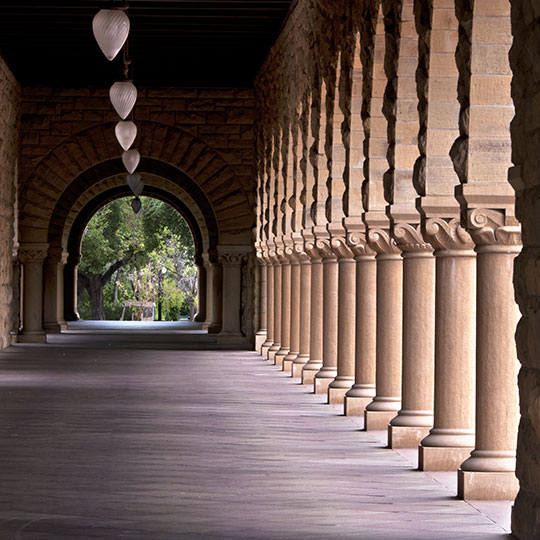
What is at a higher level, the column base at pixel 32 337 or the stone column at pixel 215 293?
the stone column at pixel 215 293

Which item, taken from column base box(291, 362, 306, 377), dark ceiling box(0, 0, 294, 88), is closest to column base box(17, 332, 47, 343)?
dark ceiling box(0, 0, 294, 88)

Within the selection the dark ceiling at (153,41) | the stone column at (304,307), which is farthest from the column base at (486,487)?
the dark ceiling at (153,41)

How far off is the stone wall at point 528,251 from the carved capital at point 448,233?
6.37 ft

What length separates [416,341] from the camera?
7.82m

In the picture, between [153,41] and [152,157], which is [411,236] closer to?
[153,41]

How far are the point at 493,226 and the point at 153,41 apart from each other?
11974mm

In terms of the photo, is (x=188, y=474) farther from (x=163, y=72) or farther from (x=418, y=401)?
(x=163, y=72)

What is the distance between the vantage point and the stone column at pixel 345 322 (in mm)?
10719

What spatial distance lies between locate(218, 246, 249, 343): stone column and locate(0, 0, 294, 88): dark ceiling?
3.04 metres

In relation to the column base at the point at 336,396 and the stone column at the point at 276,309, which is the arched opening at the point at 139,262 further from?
the column base at the point at 336,396

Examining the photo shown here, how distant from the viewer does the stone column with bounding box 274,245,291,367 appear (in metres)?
15.8

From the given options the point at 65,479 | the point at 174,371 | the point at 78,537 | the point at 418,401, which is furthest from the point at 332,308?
the point at 78,537

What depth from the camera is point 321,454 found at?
745cm

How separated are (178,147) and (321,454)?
1383cm
